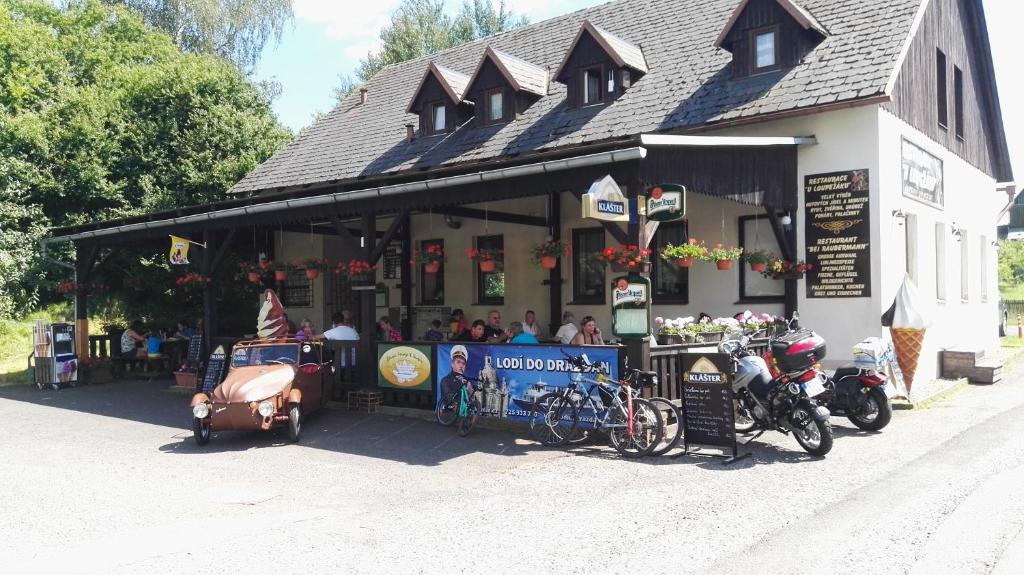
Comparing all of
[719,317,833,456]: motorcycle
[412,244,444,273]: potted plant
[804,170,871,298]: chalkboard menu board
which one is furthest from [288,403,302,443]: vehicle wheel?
[804,170,871,298]: chalkboard menu board

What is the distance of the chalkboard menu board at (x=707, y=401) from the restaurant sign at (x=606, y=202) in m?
1.75

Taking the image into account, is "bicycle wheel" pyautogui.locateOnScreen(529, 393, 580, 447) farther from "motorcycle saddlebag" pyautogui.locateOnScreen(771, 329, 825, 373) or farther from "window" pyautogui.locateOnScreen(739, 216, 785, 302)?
"window" pyautogui.locateOnScreen(739, 216, 785, 302)

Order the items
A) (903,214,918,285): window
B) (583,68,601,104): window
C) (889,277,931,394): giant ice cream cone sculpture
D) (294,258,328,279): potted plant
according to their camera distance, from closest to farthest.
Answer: (889,277,931,394): giant ice cream cone sculpture, (903,214,918,285): window, (294,258,328,279): potted plant, (583,68,601,104): window

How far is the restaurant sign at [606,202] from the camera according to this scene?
862 centimetres

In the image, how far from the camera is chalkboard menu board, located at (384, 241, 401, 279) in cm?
1919

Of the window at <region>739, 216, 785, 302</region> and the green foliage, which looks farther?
the green foliage

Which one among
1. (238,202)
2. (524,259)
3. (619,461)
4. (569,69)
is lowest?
(619,461)

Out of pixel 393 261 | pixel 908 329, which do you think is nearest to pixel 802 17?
pixel 908 329

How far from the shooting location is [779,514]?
20.4ft

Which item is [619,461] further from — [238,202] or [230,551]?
[238,202]

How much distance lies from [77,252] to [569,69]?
36.9 feet

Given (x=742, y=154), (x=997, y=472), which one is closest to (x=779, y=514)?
(x=997, y=472)

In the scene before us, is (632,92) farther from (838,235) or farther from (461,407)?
(461,407)

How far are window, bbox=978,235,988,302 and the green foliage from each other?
20210mm
